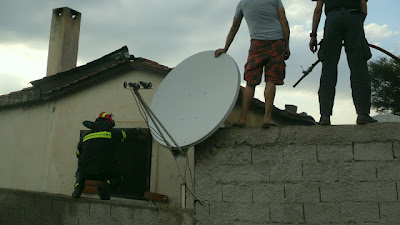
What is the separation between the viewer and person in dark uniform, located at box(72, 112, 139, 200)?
5.09m

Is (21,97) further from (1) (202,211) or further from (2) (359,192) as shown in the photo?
(2) (359,192)

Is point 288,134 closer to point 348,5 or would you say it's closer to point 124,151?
point 348,5

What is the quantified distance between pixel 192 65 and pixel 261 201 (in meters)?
1.69

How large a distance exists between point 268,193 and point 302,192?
32 cm

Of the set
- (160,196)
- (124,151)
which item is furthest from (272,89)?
(124,151)

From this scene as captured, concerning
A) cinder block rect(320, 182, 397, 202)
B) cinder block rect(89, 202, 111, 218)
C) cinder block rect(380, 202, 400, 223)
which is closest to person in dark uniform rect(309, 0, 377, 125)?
cinder block rect(320, 182, 397, 202)

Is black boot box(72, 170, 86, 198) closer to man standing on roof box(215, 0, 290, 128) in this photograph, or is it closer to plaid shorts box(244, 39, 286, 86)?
man standing on roof box(215, 0, 290, 128)

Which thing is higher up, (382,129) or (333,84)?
(333,84)

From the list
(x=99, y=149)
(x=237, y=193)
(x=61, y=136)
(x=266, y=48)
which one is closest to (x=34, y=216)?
(x=99, y=149)

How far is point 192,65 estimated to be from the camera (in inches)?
165

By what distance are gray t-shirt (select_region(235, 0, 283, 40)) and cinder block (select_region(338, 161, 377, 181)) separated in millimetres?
1502

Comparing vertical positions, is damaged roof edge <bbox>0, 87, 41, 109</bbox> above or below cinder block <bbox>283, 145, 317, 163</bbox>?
above

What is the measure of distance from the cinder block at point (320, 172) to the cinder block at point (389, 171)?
0.37 meters

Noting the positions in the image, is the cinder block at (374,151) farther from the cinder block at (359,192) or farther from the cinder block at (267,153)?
the cinder block at (267,153)
